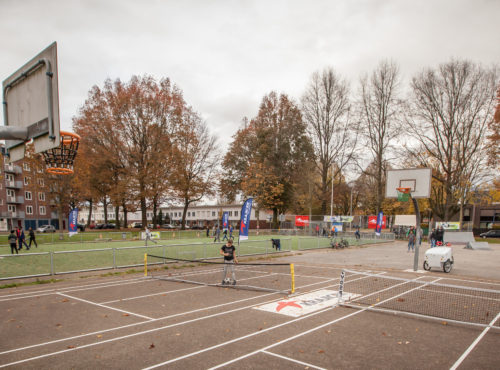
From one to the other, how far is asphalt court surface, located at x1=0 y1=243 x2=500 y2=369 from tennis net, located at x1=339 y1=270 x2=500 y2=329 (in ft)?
2.14

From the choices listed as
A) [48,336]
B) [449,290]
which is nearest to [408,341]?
[449,290]

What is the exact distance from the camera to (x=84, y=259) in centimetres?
1667

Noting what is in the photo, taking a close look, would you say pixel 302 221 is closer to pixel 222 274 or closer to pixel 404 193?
pixel 404 193

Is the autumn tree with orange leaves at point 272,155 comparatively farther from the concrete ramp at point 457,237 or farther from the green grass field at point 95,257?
the green grass field at point 95,257

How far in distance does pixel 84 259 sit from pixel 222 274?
7.54 meters

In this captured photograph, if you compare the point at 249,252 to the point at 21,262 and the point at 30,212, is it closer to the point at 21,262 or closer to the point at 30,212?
the point at 21,262

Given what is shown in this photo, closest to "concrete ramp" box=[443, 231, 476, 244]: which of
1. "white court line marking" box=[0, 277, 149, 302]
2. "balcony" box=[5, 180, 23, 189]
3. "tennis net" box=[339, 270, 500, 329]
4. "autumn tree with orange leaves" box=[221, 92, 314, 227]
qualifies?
"autumn tree with orange leaves" box=[221, 92, 314, 227]

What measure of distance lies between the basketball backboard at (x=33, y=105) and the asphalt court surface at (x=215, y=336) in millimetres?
4201

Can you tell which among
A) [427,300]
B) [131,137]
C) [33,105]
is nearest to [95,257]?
[33,105]

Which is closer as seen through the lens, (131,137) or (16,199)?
(131,137)

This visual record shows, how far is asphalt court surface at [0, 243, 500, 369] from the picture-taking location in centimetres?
605

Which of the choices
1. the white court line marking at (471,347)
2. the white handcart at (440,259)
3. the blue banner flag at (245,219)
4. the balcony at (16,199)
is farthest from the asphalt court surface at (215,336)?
the balcony at (16,199)

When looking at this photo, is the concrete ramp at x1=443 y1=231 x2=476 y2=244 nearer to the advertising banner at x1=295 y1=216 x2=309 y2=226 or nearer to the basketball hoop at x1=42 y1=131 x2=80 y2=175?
the advertising banner at x1=295 y1=216 x2=309 y2=226

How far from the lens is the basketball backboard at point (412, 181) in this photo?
16.7 m
